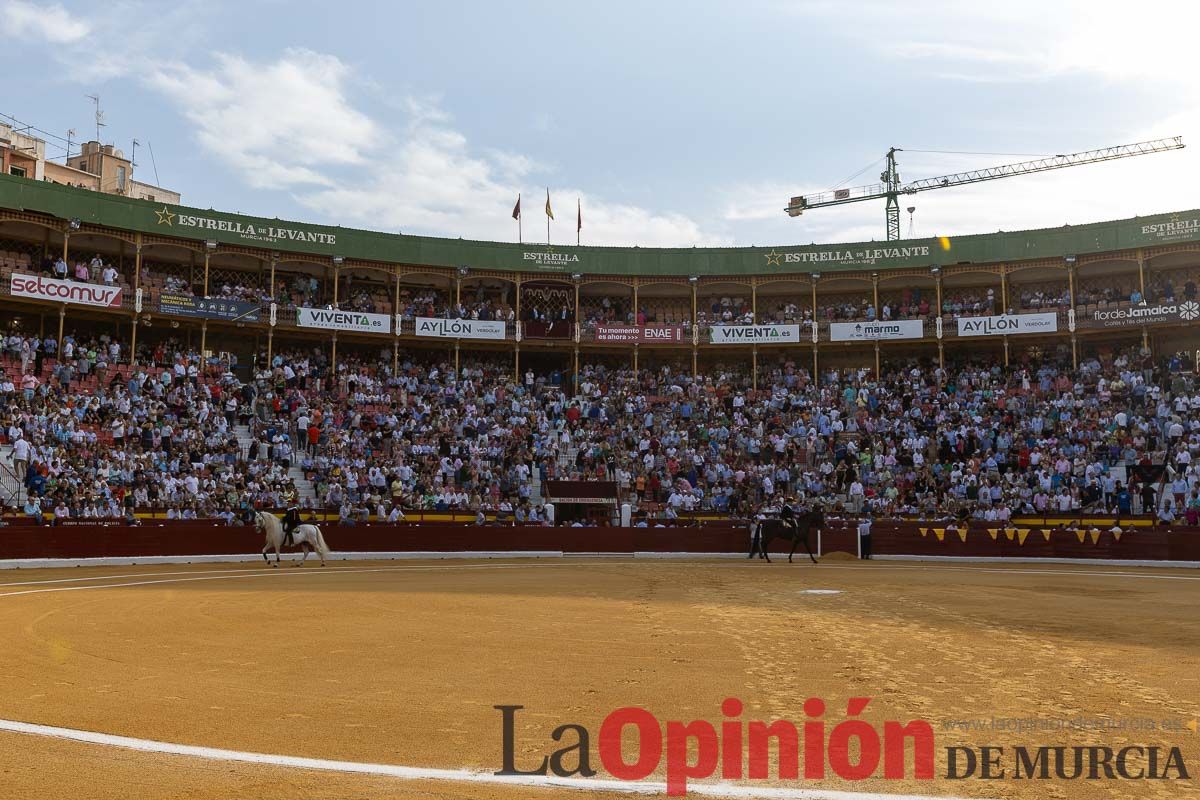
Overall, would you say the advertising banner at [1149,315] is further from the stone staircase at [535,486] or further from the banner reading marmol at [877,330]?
the stone staircase at [535,486]

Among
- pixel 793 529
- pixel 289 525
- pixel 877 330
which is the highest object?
pixel 877 330

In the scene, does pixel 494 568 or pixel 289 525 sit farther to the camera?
pixel 494 568

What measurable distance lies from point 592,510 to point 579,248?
13.4 meters

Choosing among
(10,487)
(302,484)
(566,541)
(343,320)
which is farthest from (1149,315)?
(10,487)

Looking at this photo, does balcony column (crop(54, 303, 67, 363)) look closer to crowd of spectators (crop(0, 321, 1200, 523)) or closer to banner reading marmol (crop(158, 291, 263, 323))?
crowd of spectators (crop(0, 321, 1200, 523))

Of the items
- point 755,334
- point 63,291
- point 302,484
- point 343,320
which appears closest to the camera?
point 302,484

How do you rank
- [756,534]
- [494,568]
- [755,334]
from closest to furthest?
[494,568] → [756,534] → [755,334]

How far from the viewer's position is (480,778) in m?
5.73

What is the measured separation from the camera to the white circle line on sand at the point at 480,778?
18.0 feet

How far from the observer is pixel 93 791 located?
5.39 meters

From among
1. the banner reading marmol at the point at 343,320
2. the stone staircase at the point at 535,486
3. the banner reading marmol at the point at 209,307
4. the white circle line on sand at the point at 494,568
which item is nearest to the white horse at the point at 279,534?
the white circle line on sand at the point at 494,568

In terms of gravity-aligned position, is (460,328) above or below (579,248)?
below

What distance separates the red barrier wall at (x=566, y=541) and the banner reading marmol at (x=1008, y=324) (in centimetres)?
1297

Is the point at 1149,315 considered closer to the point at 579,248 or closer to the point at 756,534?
the point at 756,534
